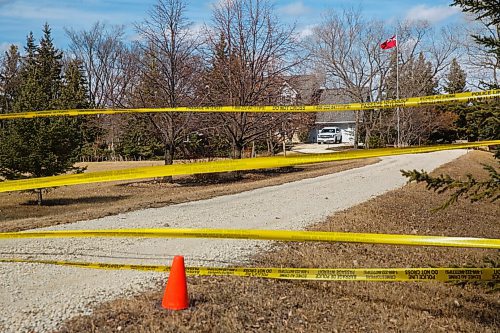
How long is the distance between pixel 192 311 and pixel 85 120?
4660 cm

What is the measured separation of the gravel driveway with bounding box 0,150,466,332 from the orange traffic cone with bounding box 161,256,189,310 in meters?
0.75

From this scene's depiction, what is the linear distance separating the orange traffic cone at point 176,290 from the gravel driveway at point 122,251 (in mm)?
752

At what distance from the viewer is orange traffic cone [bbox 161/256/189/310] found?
447cm

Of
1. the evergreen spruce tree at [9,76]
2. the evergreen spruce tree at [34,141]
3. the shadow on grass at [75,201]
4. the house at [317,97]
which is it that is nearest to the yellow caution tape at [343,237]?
the evergreen spruce tree at [34,141]

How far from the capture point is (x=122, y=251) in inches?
269

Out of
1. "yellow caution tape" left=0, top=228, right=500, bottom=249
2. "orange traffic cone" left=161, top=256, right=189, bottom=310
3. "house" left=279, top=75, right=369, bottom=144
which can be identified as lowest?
"orange traffic cone" left=161, top=256, right=189, bottom=310

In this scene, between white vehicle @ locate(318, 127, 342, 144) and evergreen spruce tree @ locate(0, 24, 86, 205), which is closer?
evergreen spruce tree @ locate(0, 24, 86, 205)

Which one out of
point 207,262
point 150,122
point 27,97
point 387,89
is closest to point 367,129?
point 387,89

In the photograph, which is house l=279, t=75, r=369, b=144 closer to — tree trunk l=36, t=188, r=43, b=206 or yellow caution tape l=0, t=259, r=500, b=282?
tree trunk l=36, t=188, r=43, b=206

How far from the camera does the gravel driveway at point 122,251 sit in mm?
4684

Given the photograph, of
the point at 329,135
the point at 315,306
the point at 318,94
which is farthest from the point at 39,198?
the point at 329,135

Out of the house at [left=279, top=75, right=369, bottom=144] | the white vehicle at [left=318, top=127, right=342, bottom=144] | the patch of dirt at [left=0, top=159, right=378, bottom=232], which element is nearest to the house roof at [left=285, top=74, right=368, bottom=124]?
the house at [left=279, top=75, right=369, bottom=144]

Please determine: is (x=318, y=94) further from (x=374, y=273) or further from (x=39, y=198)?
(x=374, y=273)

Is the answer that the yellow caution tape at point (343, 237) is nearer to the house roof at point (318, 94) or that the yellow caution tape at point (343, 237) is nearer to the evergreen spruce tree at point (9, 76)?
the house roof at point (318, 94)
